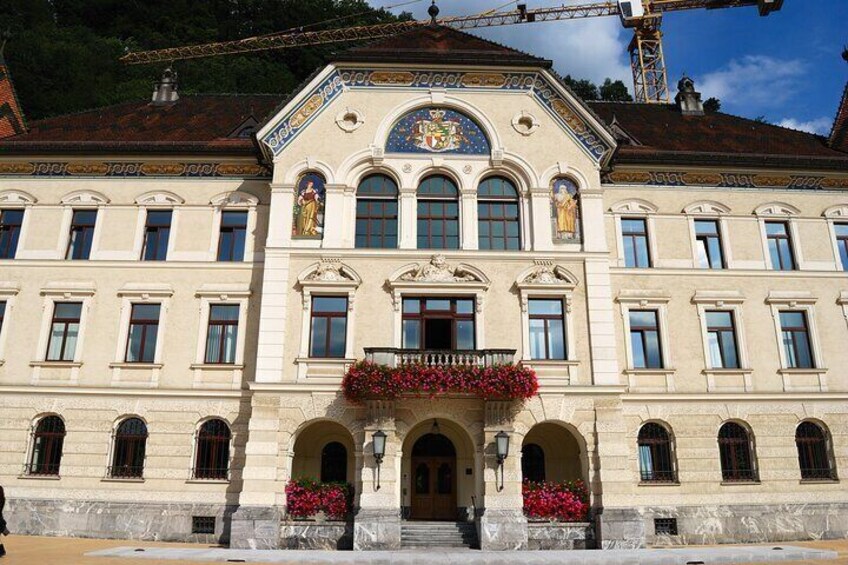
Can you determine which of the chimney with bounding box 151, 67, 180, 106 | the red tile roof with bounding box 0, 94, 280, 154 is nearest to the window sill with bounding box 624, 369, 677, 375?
the red tile roof with bounding box 0, 94, 280, 154

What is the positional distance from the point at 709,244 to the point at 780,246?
2.71m

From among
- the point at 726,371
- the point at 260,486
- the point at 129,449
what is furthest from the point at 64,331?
the point at 726,371

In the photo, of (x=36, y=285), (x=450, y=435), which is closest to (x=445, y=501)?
(x=450, y=435)

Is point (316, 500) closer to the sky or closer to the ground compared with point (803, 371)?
closer to the ground

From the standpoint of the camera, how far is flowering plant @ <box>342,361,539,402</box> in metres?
18.9

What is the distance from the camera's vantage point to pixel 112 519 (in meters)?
20.5

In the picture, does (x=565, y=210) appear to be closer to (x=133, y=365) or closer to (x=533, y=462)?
(x=533, y=462)

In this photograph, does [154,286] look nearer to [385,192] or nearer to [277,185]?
[277,185]

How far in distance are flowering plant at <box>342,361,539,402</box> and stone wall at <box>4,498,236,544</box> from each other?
626 cm

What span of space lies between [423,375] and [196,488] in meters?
8.43

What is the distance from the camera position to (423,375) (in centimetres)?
1906

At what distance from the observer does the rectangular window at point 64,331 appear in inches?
878

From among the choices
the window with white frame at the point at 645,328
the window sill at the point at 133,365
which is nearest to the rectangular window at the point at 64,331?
the window sill at the point at 133,365

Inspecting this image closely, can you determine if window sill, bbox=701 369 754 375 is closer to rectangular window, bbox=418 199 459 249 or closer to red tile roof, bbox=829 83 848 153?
rectangular window, bbox=418 199 459 249
